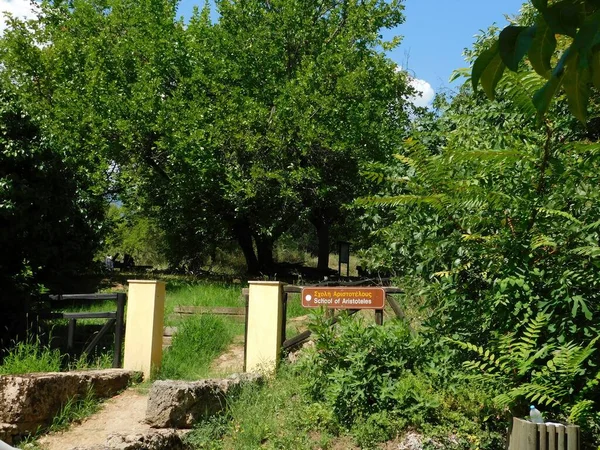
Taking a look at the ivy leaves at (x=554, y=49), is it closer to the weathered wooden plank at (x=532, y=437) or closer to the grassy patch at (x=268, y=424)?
the weathered wooden plank at (x=532, y=437)

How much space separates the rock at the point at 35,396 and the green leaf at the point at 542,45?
7201mm

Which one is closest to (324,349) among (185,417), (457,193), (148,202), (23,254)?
(185,417)

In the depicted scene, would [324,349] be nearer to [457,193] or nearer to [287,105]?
[457,193]

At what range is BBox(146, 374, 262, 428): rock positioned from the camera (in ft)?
24.0

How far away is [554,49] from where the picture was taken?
1.80 meters

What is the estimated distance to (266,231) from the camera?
18.5 m

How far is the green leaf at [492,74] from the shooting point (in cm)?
188

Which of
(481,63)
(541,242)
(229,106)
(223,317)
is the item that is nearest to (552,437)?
(541,242)

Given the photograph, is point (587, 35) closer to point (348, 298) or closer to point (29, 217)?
point (348, 298)

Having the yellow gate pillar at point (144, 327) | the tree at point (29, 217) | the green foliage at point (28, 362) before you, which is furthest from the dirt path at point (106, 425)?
the tree at point (29, 217)

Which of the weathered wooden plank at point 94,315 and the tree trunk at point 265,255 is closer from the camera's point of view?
the weathered wooden plank at point 94,315

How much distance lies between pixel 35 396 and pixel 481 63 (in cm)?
716

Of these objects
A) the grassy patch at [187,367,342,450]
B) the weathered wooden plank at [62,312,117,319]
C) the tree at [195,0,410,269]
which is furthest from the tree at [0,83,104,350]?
the tree at [195,0,410,269]

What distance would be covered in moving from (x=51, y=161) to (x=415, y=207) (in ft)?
25.5
